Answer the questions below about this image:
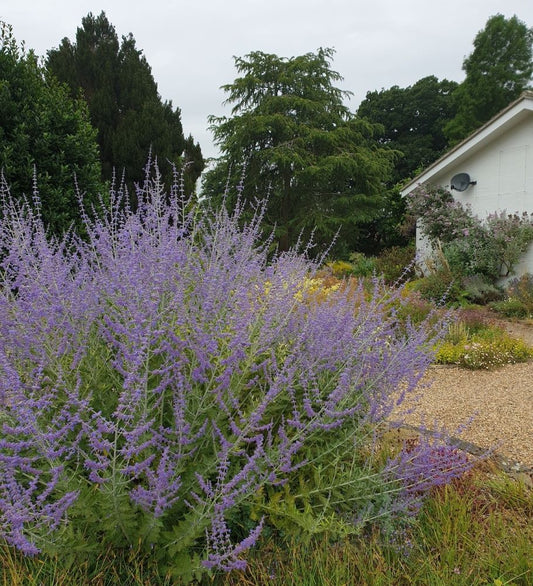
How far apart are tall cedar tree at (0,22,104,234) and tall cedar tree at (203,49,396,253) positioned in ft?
35.4

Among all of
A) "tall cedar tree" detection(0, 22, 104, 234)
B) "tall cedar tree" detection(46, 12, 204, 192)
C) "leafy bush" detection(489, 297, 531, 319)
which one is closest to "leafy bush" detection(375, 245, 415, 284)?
"leafy bush" detection(489, 297, 531, 319)

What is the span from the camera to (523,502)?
2.54 meters

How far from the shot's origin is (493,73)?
26.8 m

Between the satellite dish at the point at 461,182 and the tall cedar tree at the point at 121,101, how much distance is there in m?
6.60

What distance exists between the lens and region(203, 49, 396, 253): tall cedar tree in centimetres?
1667

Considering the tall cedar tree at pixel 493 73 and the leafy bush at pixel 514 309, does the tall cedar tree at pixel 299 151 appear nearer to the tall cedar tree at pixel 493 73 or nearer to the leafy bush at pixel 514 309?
the leafy bush at pixel 514 309

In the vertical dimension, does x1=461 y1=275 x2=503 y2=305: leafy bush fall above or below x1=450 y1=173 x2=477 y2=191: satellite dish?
below

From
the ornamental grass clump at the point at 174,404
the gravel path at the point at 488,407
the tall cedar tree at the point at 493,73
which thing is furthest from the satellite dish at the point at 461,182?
the tall cedar tree at the point at 493,73

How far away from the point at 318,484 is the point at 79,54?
44.8 feet

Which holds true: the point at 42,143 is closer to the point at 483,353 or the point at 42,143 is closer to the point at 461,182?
the point at 483,353

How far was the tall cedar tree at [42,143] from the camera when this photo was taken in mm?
5434

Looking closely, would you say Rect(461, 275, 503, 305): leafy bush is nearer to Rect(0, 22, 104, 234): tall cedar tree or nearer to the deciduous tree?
Rect(0, 22, 104, 234): tall cedar tree

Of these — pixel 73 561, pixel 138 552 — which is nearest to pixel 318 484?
pixel 138 552

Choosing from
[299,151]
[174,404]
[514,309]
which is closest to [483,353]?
[514,309]
